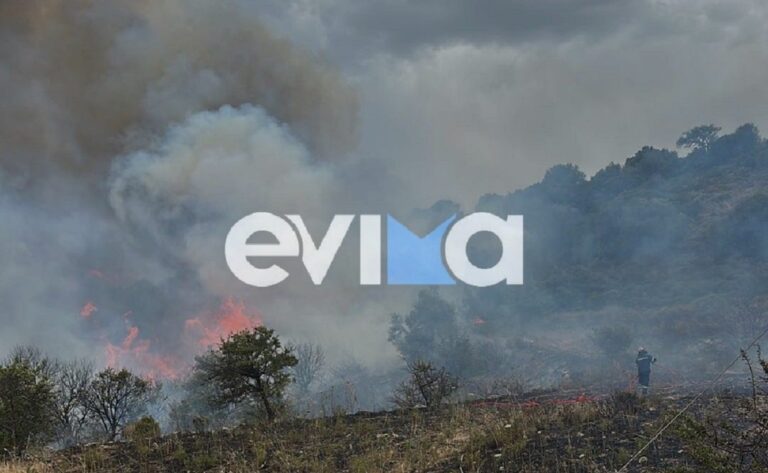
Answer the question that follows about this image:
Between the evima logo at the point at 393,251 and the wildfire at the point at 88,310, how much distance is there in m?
22.4

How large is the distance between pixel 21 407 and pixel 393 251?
7640 centimetres

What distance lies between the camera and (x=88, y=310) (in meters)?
97.8

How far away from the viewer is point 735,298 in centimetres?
4266

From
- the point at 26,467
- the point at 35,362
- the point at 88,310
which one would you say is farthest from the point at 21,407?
the point at 88,310

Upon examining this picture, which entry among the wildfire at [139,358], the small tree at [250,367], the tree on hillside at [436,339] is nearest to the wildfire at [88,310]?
A: the wildfire at [139,358]

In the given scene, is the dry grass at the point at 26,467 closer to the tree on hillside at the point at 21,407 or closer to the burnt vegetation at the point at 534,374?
the burnt vegetation at the point at 534,374

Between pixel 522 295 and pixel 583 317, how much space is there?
9.08 metres

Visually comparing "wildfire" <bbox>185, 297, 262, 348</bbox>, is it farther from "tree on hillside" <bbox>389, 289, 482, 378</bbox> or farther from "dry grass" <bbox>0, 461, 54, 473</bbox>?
"dry grass" <bbox>0, 461, 54, 473</bbox>

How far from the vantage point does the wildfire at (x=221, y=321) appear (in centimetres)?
8756

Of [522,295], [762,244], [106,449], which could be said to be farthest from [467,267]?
[106,449]

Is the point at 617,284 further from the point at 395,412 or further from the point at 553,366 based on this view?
the point at 395,412

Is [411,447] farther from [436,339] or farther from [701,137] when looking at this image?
[701,137]

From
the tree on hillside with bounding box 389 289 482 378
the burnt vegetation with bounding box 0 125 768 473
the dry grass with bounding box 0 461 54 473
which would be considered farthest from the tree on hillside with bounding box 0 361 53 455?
the tree on hillside with bounding box 389 289 482 378

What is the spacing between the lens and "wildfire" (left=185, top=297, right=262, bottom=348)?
287ft
